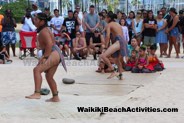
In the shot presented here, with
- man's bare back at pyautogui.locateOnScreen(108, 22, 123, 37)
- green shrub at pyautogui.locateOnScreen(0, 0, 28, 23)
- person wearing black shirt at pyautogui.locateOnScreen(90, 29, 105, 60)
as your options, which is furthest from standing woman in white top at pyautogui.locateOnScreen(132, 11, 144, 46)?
green shrub at pyautogui.locateOnScreen(0, 0, 28, 23)

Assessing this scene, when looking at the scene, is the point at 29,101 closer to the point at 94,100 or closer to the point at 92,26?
the point at 94,100

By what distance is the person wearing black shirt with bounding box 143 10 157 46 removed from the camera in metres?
15.6

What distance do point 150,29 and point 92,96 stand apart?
A: 7.80m

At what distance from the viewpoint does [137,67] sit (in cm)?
1199

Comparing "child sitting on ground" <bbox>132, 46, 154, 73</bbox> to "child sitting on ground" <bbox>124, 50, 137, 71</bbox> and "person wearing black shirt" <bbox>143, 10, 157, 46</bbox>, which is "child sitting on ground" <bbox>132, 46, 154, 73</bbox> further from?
"person wearing black shirt" <bbox>143, 10, 157, 46</bbox>

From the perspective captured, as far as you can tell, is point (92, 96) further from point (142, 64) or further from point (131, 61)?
point (131, 61)

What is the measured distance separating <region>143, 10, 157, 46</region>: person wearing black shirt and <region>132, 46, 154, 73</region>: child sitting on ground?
12.0ft

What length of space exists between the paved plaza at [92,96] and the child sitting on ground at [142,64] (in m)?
0.26

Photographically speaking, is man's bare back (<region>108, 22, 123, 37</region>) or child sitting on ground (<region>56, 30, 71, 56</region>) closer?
man's bare back (<region>108, 22, 123, 37</region>)

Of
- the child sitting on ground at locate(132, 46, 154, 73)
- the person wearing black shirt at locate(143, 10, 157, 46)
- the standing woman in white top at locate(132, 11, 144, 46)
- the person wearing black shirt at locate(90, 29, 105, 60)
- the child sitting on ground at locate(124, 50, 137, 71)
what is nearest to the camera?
the child sitting on ground at locate(132, 46, 154, 73)

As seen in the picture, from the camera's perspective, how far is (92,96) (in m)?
8.35

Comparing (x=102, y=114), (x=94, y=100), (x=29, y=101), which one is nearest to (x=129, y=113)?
(x=102, y=114)

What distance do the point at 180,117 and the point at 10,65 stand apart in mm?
8159

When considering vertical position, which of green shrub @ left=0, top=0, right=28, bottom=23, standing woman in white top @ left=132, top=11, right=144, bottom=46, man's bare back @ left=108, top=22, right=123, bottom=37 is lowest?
green shrub @ left=0, top=0, right=28, bottom=23
